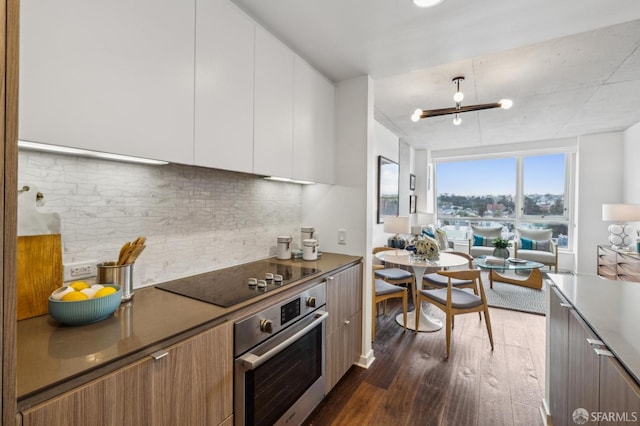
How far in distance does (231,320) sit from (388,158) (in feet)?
12.8

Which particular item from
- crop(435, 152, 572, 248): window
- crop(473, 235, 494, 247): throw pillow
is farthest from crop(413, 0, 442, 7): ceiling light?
crop(435, 152, 572, 248): window

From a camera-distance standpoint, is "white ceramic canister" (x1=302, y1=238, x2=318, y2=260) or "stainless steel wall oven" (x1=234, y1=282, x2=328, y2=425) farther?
"white ceramic canister" (x1=302, y1=238, x2=318, y2=260)

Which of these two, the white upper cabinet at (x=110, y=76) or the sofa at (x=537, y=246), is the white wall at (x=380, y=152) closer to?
the sofa at (x=537, y=246)

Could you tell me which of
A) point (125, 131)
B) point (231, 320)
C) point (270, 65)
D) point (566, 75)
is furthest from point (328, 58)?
point (566, 75)

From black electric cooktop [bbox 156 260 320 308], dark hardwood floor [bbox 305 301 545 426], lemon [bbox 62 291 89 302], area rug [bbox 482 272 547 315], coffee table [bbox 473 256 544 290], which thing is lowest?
dark hardwood floor [bbox 305 301 545 426]

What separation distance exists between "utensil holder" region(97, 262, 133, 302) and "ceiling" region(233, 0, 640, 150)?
4.90 feet

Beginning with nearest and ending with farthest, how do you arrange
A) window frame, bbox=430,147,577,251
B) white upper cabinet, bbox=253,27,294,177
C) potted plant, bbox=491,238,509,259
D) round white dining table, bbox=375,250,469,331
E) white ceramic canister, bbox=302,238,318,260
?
white upper cabinet, bbox=253,27,294,177, white ceramic canister, bbox=302,238,318,260, round white dining table, bbox=375,250,469,331, potted plant, bbox=491,238,509,259, window frame, bbox=430,147,577,251

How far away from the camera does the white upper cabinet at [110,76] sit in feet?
2.81

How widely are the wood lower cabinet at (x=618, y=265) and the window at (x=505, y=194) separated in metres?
1.46

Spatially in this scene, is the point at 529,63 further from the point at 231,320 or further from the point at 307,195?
the point at 231,320

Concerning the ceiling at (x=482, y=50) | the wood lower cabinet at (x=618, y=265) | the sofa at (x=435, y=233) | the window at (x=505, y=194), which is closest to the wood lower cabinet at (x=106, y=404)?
the ceiling at (x=482, y=50)

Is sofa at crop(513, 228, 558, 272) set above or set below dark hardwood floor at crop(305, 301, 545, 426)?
above

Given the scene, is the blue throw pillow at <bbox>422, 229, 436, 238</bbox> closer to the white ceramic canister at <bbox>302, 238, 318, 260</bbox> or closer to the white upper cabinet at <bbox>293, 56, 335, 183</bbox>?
the white upper cabinet at <bbox>293, 56, 335, 183</bbox>

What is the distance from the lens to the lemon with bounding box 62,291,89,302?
96cm
